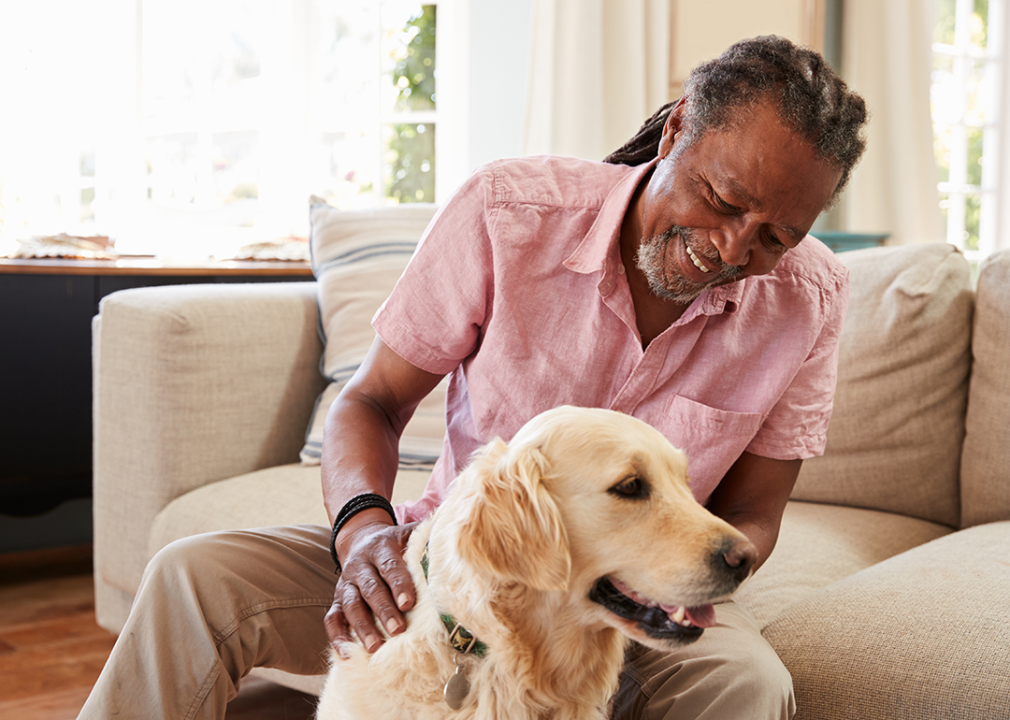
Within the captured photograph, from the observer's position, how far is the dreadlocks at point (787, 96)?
3.74 feet

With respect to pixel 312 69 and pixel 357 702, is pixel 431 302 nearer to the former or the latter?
pixel 357 702

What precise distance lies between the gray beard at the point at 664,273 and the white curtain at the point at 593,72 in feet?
7.67

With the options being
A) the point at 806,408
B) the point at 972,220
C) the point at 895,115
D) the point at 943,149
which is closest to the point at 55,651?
the point at 806,408

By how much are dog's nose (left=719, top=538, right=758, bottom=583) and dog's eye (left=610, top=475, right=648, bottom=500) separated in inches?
4.0

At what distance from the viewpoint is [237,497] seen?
1.87 meters

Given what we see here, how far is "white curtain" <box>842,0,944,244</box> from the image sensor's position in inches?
168

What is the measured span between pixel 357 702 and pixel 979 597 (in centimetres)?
88

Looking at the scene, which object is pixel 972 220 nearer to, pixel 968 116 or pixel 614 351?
pixel 968 116

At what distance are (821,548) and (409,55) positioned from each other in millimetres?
3109

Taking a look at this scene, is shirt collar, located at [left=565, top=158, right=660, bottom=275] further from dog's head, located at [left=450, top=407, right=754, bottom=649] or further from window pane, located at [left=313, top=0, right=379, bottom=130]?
window pane, located at [left=313, top=0, right=379, bottom=130]

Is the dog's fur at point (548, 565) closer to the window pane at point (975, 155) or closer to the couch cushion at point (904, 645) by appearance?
the couch cushion at point (904, 645)

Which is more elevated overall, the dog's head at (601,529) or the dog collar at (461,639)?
the dog's head at (601,529)

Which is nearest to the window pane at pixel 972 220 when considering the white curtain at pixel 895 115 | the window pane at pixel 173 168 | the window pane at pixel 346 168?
the white curtain at pixel 895 115

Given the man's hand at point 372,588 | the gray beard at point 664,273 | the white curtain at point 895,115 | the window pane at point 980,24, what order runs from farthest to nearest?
the window pane at point 980,24, the white curtain at point 895,115, the gray beard at point 664,273, the man's hand at point 372,588
